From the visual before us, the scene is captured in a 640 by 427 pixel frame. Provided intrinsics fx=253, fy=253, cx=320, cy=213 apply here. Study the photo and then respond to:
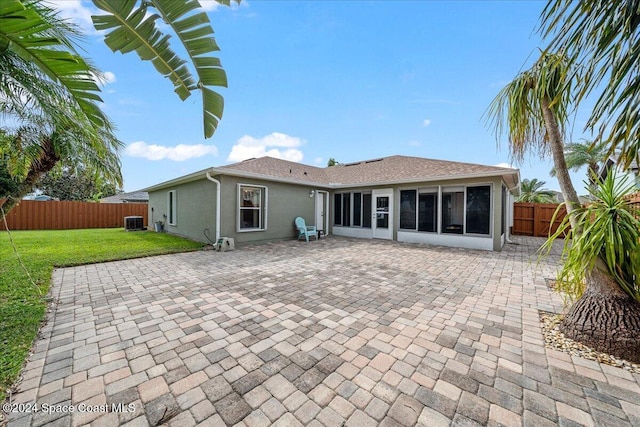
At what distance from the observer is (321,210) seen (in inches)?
508

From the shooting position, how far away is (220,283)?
4.93 meters

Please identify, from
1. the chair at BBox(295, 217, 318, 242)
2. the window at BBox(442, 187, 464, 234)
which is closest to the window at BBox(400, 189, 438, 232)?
the window at BBox(442, 187, 464, 234)

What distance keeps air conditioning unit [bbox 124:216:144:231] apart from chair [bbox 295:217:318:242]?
33.7 feet

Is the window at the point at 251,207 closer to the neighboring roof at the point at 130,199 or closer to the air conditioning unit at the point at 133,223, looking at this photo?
the air conditioning unit at the point at 133,223

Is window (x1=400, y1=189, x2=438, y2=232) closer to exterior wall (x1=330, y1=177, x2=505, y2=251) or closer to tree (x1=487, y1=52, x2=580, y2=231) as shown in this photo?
exterior wall (x1=330, y1=177, x2=505, y2=251)

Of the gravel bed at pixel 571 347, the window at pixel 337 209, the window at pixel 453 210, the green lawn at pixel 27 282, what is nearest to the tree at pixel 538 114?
the gravel bed at pixel 571 347

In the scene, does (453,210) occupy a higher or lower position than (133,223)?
higher

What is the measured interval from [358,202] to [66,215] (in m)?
17.4

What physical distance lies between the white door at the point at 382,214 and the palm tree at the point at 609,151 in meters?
8.02

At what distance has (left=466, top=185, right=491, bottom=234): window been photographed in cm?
902

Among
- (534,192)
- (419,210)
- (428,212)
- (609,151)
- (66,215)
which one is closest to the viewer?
(609,151)

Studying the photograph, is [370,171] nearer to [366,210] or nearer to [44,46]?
[366,210]

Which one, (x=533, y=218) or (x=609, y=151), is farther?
(x=533, y=218)

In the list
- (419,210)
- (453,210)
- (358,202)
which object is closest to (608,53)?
(453,210)
